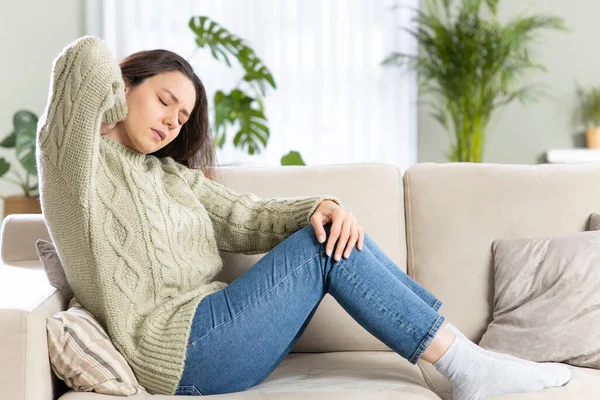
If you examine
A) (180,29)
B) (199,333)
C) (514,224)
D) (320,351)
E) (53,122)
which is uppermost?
(180,29)

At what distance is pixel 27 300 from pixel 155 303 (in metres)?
0.27

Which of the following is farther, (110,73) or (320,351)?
(320,351)

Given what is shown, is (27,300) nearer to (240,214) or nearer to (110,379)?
(110,379)

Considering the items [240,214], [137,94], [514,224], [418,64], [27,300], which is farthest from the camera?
[418,64]

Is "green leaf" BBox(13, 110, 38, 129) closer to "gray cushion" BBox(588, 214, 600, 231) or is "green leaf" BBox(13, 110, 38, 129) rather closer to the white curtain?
the white curtain

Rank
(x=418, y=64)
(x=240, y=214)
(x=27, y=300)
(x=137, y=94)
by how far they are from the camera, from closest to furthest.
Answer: (x=27, y=300)
(x=137, y=94)
(x=240, y=214)
(x=418, y=64)

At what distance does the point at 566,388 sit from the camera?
1.61 meters

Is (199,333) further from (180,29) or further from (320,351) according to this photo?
(180,29)

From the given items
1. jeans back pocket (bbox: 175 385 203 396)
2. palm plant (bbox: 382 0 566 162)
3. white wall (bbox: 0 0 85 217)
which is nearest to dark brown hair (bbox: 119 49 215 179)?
jeans back pocket (bbox: 175 385 203 396)

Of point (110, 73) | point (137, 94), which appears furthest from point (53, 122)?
point (137, 94)

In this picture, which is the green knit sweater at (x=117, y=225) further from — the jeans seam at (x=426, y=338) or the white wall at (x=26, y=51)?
the white wall at (x=26, y=51)

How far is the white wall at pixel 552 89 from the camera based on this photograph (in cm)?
426

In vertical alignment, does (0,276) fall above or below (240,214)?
below

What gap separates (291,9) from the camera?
442 centimetres
